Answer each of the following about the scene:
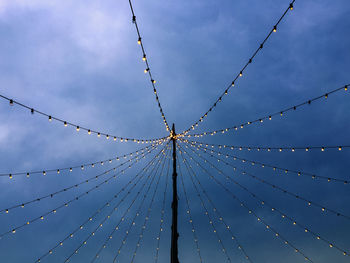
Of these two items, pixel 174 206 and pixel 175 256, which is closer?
pixel 175 256

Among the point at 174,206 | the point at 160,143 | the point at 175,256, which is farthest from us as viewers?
the point at 160,143

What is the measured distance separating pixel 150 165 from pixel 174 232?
8.96 feet

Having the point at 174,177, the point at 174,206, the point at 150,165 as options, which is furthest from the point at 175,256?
the point at 150,165

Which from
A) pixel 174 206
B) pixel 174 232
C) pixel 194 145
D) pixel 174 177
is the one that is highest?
pixel 194 145

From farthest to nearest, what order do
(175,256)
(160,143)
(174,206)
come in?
1. (160,143)
2. (174,206)
3. (175,256)

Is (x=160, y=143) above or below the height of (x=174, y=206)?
above

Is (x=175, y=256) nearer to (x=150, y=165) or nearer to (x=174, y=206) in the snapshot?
(x=174, y=206)

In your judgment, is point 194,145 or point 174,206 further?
point 194,145

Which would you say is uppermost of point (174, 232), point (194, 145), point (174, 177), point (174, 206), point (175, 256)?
point (194, 145)

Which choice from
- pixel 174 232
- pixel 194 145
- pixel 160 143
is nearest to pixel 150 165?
pixel 160 143

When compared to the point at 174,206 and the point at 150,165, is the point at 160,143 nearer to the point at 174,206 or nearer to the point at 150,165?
the point at 150,165

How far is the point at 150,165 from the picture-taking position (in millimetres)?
9602

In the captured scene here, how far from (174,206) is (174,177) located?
0.82 meters

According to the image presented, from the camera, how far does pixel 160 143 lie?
9.14 meters
